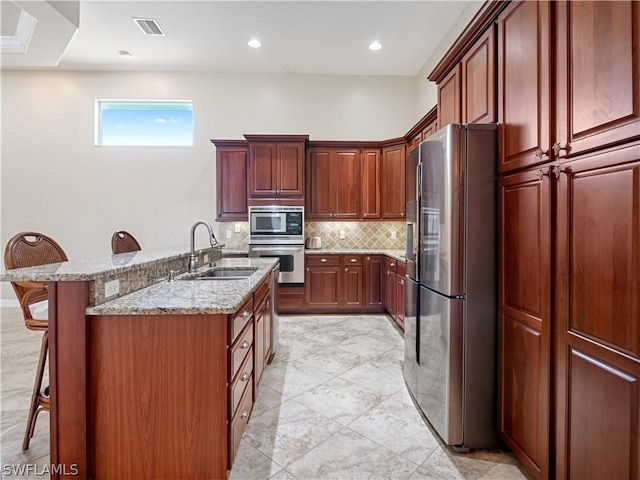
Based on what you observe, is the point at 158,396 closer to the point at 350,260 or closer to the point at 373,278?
the point at 350,260

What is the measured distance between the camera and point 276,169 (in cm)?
456

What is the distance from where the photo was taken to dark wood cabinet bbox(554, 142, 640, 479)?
108cm

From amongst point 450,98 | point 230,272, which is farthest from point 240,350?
point 450,98

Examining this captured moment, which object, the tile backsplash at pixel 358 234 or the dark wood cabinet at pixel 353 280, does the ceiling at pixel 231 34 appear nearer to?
the tile backsplash at pixel 358 234

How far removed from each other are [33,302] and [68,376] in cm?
79

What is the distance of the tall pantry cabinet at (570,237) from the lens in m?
1.10

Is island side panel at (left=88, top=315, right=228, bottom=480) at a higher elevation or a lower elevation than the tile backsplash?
lower

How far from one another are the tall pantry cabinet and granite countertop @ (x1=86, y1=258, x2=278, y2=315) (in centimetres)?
143

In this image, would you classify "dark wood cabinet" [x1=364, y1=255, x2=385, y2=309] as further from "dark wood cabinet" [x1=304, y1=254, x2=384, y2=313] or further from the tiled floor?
the tiled floor

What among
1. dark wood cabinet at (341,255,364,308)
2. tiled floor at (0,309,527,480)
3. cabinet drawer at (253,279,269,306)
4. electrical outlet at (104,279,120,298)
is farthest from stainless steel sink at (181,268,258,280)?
dark wood cabinet at (341,255,364,308)

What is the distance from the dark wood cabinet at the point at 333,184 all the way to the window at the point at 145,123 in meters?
2.08

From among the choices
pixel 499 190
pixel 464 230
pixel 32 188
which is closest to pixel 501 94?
pixel 499 190

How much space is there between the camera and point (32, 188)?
4992 mm

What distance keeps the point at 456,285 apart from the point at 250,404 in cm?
147
